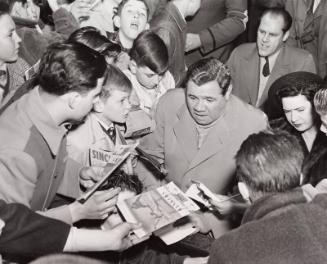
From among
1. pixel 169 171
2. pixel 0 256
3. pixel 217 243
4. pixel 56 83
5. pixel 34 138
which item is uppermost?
pixel 56 83

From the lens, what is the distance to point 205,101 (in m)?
3.35

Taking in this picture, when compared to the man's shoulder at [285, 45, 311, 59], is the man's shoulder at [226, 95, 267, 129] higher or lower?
lower

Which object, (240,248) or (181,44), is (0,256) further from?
(181,44)

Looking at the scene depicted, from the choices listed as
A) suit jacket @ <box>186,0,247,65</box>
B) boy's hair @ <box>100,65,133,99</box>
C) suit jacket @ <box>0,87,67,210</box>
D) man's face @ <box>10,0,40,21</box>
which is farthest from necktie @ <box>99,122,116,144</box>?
suit jacket @ <box>186,0,247,65</box>

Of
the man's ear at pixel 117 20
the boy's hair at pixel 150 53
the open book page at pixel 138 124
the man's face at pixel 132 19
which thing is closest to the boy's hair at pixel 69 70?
the open book page at pixel 138 124

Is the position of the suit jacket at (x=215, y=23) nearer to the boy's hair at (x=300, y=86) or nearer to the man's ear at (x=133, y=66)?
the man's ear at (x=133, y=66)

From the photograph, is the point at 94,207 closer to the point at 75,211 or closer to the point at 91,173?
the point at 75,211

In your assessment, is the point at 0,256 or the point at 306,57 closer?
the point at 0,256

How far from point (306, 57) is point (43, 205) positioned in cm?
293

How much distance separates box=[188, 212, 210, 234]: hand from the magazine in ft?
1.42

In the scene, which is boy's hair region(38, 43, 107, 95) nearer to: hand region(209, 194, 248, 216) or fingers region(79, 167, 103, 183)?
fingers region(79, 167, 103, 183)

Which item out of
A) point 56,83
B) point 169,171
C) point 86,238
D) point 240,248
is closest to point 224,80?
point 169,171

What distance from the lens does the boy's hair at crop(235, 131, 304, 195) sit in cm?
223

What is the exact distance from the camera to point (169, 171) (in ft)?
12.1
